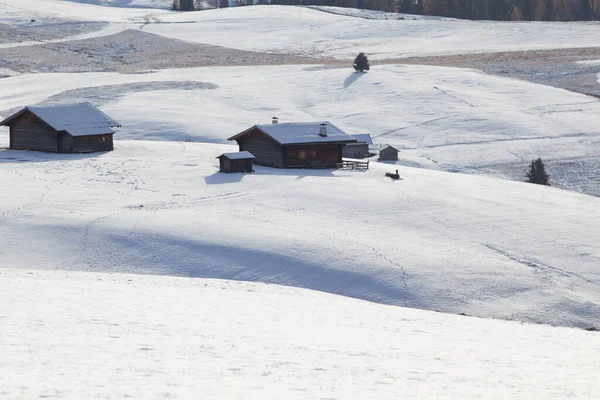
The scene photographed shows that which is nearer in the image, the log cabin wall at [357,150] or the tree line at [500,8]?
the log cabin wall at [357,150]

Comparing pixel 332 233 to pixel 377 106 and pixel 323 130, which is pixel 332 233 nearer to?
pixel 323 130

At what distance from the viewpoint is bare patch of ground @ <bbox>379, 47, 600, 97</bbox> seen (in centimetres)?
8269

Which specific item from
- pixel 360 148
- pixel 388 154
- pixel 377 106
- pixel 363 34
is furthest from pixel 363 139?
pixel 363 34

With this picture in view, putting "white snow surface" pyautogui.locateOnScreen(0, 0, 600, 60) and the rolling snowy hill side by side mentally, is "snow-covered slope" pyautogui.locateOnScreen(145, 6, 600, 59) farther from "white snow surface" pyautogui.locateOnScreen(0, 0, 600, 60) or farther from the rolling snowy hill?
the rolling snowy hill

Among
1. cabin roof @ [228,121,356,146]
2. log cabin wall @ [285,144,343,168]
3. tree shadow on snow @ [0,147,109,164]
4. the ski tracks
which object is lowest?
the ski tracks

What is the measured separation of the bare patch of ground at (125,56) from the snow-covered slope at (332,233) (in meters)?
52.7

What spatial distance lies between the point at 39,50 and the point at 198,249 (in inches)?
3027

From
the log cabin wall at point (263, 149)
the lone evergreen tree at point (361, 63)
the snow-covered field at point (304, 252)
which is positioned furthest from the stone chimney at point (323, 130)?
the lone evergreen tree at point (361, 63)

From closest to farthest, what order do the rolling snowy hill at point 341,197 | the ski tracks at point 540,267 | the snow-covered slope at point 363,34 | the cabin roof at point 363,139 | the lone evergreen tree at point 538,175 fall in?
1. the rolling snowy hill at point 341,197
2. the ski tracks at point 540,267
3. the lone evergreen tree at point 538,175
4. the cabin roof at point 363,139
5. the snow-covered slope at point 363,34

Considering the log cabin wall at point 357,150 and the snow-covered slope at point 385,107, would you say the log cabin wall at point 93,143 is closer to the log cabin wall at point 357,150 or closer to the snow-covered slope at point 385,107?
the snow-covered slope at point 385,107

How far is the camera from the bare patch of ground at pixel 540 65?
82.7 metres

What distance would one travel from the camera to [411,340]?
20625mm

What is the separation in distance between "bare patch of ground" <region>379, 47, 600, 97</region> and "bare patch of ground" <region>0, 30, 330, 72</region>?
14.9 m

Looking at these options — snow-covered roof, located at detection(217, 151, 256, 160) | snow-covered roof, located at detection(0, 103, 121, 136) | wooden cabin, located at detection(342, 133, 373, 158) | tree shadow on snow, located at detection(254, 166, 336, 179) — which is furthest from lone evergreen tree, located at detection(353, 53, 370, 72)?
snow-covered roof, located at detection(217, 151, 256, 160)
